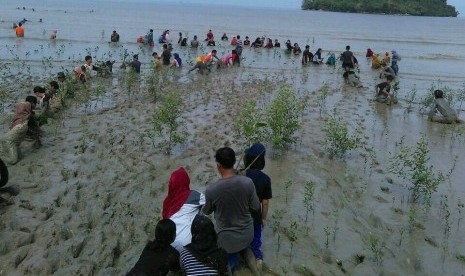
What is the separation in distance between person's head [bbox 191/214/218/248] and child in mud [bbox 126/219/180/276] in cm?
23

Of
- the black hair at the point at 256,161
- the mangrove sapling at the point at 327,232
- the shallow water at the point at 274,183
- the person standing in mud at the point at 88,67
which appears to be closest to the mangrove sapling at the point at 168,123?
the shallow water at the point at 274,183

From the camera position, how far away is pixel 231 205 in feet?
16.5

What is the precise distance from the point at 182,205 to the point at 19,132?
4.98m

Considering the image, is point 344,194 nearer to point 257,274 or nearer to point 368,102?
point 257,274

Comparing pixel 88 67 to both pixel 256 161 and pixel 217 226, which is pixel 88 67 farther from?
pixel 217 226

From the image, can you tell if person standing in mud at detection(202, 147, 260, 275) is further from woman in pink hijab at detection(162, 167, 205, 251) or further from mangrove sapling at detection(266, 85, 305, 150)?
mangrove sapling at detection(266, 85, 305, 150)

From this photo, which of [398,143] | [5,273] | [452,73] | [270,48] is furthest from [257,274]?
[270,48]

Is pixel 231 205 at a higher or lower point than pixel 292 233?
higher

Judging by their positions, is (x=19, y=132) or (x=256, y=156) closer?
(x=256, y=156)

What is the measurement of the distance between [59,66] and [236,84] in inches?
320

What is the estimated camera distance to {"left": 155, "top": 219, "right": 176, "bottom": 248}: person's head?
15.4 ft

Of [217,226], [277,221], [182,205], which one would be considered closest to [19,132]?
[182,205]

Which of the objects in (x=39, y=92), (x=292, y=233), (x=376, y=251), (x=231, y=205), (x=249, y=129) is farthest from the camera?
(x=39, y=92)

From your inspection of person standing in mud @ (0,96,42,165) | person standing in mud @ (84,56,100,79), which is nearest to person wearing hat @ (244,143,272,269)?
person standing in mud @ (0,96,42,165)
